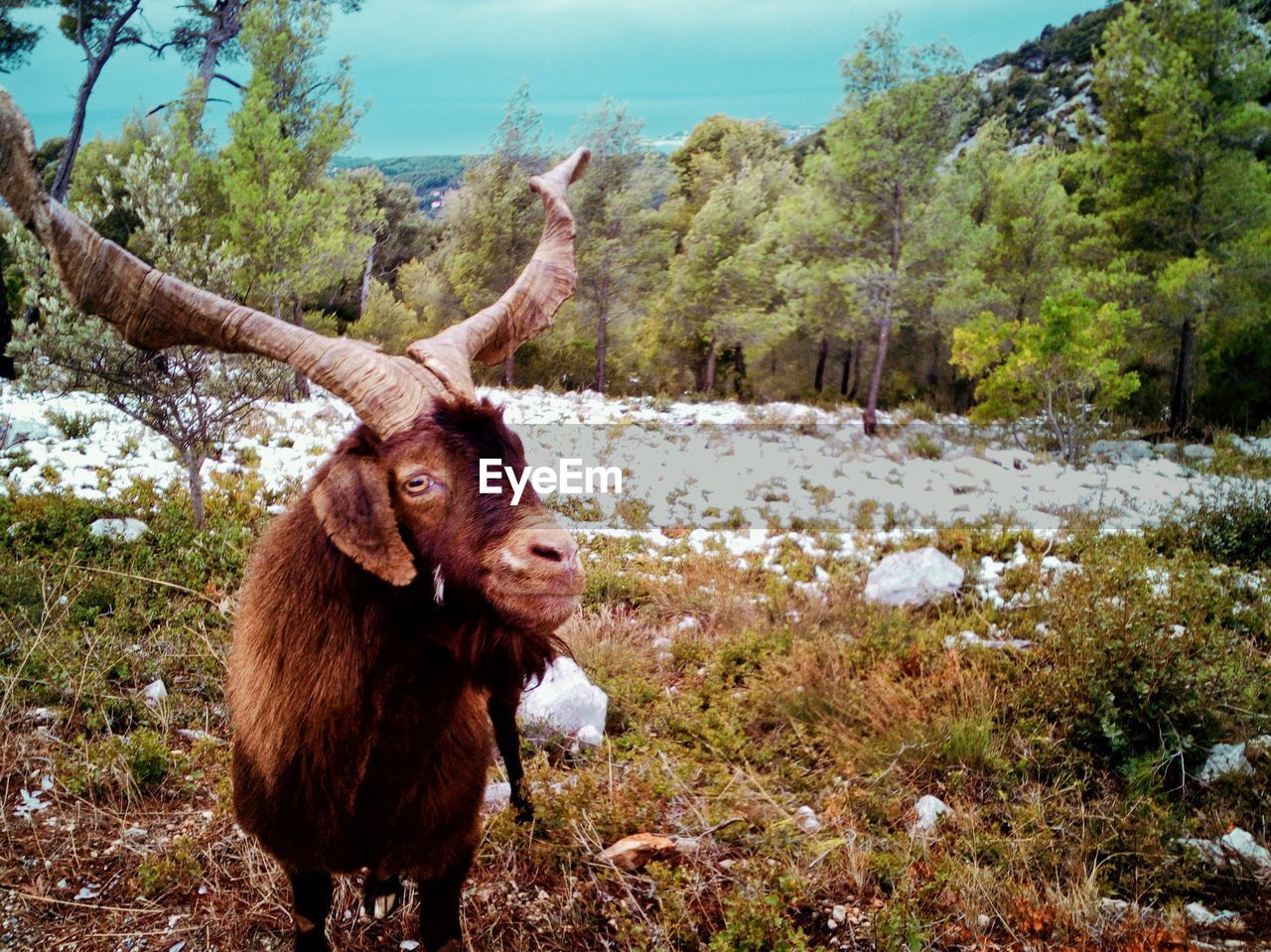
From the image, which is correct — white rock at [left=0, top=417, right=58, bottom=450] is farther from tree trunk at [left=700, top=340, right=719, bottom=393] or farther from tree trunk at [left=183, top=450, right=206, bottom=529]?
tree trunk at [left=700, top=340, right=719, bottom=393]

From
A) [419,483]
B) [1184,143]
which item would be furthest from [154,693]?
[1184,143]

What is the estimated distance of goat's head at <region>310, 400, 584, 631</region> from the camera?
5.49 ft

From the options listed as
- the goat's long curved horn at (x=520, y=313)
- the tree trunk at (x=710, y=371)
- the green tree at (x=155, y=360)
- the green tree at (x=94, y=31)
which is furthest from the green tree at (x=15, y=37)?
the tree trunk at (x=710, y=371)

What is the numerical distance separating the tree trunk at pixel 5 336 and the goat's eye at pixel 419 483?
22.2ft

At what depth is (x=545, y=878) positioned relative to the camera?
3035 mm

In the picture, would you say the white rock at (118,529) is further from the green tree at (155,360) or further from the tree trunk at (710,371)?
the tree trunk at (710,371)

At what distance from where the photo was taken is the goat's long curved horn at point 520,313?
205 centimetres

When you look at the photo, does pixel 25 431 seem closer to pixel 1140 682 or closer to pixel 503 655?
pixel 503 655

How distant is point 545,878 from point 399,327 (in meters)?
13.8

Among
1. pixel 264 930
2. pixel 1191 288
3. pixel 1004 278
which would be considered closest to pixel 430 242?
pixel 1004 278

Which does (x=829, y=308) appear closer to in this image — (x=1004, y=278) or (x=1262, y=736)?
(x=1004, y=278)

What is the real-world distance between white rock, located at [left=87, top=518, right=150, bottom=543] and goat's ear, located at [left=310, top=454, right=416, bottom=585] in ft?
16.4

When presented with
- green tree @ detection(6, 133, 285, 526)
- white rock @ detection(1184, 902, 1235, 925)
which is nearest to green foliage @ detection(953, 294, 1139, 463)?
white rock @ detection(1184, 902, 1235, 925)

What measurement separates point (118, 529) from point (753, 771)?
16.8 ft
